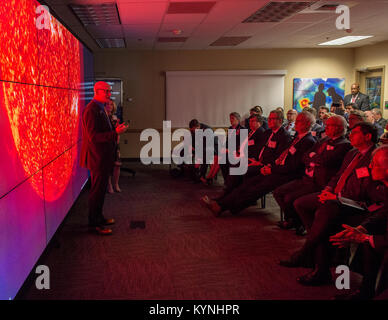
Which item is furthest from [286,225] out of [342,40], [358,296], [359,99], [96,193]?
[342,40]

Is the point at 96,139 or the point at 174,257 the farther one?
the point at 96,139

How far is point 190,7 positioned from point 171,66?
4.79 metres

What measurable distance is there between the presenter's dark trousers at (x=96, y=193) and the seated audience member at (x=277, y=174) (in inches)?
60.0

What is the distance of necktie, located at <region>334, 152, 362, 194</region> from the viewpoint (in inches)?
131

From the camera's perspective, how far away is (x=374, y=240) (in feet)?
8.11

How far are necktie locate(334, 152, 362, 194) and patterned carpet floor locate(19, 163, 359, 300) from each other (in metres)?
0.78

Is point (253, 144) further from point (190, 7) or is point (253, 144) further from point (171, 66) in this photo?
point (171, 66)

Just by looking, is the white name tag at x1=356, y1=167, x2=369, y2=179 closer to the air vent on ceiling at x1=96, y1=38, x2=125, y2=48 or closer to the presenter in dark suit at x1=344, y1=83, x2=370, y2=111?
the presenter in dark suit at x1=344, y1=83, x2=370, y2=111

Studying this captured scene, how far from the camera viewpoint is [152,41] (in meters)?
8.62

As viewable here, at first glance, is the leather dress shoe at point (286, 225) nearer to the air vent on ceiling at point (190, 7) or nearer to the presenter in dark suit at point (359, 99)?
the air vent on ceiling at point (190, 7)

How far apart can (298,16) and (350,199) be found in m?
3.93
